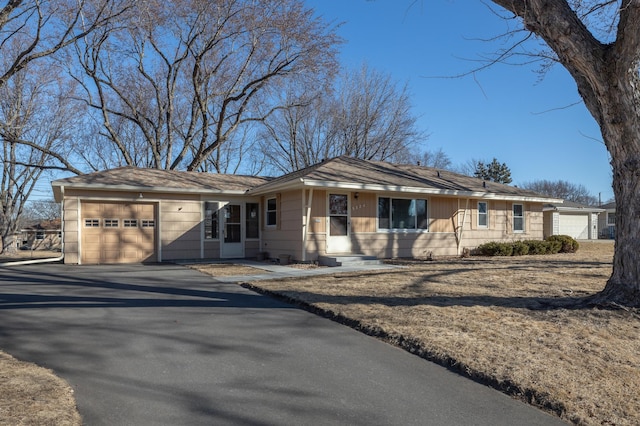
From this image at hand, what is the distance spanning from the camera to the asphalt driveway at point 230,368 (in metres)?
3.40

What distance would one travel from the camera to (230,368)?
Result: 443 cm

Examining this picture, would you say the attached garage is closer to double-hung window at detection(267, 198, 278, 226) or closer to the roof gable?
the roof gable

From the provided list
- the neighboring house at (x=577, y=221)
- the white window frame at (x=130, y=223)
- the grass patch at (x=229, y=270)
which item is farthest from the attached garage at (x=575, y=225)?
the white window frame at (x=130, y=223)

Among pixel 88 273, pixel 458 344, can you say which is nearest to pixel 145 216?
pixel 88 273

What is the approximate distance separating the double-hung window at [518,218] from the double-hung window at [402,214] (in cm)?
547

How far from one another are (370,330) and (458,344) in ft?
3.91

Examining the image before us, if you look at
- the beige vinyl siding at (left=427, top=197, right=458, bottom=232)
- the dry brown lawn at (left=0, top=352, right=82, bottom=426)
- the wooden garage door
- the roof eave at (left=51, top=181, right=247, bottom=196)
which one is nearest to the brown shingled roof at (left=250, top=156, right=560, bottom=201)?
the beige vinyl siding at (left=427, top=197, right=458, bottom=232)

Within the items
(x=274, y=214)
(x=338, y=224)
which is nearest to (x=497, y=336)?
(x=338, y=224)

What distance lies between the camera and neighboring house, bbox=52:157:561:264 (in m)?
14.5

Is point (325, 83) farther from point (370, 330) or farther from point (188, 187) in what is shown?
point (370, 330)

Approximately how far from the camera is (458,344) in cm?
507

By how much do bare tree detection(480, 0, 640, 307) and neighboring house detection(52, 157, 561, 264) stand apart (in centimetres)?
790

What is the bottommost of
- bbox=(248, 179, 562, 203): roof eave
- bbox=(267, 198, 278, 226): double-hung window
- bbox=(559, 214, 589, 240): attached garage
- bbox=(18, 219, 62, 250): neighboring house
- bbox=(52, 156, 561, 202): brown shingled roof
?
bbox=(18, 219, 62, 250): neighboring house

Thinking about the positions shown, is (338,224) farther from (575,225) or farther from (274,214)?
(575,225)
